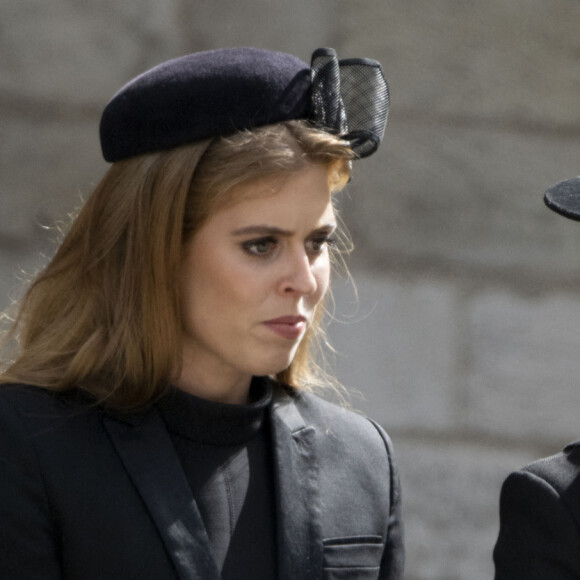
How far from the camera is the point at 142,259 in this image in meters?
2.88

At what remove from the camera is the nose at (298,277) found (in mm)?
2801

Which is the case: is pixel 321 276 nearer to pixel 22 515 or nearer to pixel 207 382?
pixel 207 382

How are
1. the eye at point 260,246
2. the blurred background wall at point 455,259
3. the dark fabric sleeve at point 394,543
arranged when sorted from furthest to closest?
the blurred background wall at point 455,259, the dark fabric sleeve at point 394,543, the eye at point 260,246

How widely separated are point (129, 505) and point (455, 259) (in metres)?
1.89

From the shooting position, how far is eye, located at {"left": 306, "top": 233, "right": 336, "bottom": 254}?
2.88 metres

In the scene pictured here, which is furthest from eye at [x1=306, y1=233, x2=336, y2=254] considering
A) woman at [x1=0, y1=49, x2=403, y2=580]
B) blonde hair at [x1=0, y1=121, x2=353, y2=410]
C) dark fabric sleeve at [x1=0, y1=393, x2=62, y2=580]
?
dark fabric sleeve at [x1=0, y1=393, x2=62, y2=580]

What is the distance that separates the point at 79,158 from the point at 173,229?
56.3 inches

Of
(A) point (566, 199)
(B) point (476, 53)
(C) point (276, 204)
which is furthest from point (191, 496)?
(B) point (476, 53)

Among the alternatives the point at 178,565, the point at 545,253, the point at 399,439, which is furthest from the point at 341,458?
the point at 545,253

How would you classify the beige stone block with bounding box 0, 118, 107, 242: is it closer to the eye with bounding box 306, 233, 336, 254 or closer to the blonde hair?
the blonde hair

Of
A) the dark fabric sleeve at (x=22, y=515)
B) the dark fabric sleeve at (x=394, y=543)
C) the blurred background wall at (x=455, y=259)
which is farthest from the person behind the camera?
the blurred background wall at (x=455, y=259)

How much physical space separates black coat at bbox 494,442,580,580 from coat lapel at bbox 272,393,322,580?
397mm

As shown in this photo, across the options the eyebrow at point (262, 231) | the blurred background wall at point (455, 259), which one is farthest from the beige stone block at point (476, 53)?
the eyebrow at point (262, 231)

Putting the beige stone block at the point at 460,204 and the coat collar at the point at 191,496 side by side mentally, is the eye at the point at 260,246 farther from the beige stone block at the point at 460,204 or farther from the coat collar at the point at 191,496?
the beige stone block at the point at 460,204
